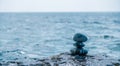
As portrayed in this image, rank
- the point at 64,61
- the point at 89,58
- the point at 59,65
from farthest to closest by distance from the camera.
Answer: the point at 89,58, the point at 64,61, the point at 59,65

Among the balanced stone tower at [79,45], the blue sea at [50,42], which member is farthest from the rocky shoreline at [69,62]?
the blue sea at [50,42]

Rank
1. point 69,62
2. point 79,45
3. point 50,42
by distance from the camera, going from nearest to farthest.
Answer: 1. point 69,62
2. point 79,45
3. point 50,42

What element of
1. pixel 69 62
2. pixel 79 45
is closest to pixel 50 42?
pixel 79 45

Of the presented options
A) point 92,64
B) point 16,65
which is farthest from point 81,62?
point 16,65

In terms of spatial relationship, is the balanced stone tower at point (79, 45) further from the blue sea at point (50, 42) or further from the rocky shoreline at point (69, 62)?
the blue sea at point (50, 42)

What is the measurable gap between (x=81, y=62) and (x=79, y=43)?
218cm

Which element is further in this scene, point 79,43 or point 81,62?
point 79,43

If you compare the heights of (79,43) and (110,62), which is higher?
(79,43)

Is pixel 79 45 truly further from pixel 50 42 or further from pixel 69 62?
pixel 50 42

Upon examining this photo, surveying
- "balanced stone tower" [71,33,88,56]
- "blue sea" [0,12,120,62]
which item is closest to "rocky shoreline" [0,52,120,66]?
"balanced stone tower" [71,33,88,56]

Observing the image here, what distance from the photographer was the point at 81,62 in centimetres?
1423

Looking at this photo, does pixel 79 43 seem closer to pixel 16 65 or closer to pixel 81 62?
pixel 81 62

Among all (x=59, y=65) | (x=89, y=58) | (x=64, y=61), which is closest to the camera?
(x=59, y=65)

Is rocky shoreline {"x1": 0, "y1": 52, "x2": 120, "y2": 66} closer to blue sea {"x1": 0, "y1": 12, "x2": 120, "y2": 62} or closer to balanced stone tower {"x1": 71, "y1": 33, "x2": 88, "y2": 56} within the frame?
balanced stone tower {"x1": 71, "y1": 33, "x2": 88, "y2": 56}
